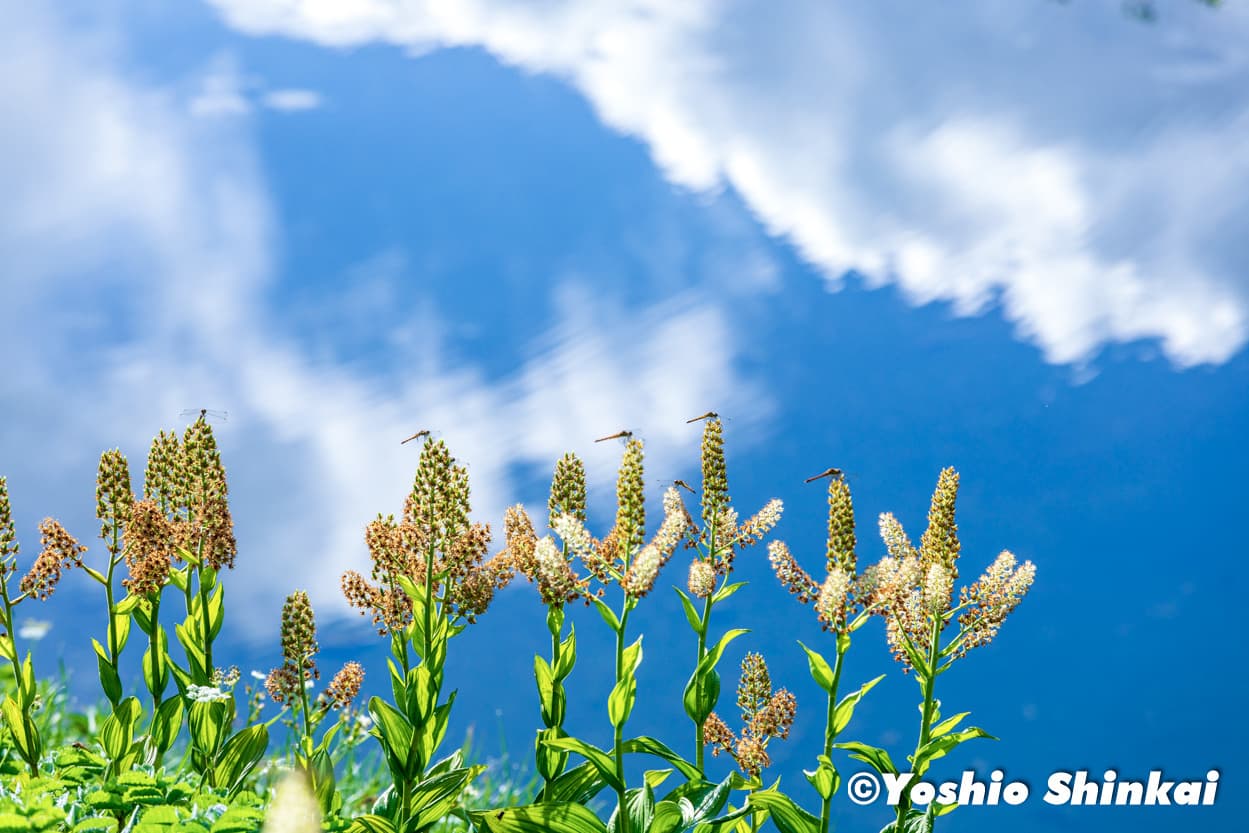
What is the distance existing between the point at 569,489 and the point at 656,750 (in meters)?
1.44

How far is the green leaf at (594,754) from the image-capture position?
530 cm

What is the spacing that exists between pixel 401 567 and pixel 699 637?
1.64 meters

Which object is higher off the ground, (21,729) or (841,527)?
(841,527)

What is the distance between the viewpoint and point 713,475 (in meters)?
5.57

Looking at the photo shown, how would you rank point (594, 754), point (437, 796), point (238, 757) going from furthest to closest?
1. point (238, 757)
2. point (437, 796)
3. point (594, 754)

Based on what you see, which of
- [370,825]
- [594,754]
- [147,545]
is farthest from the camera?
[147,545]

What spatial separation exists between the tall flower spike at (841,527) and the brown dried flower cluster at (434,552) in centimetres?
171

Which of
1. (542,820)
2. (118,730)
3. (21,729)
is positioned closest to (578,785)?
(542,820)

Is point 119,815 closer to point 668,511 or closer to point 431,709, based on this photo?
point 431,709

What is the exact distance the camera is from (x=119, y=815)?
18.9ft

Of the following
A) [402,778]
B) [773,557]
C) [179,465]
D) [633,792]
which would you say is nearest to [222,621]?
[179,465]

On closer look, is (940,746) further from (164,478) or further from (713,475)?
(164,478)

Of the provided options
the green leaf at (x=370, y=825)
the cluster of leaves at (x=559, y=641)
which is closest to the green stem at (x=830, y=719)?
the cluster of leaves at (x=559, y=641)

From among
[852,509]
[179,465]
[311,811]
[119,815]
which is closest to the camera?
[311,811]
